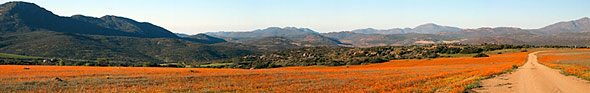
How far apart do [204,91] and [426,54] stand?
93.4 m

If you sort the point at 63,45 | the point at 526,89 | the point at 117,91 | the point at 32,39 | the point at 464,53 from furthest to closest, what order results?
the point at 32,39 < the point at 63,45 < the point at 464,53 < the point at 117,91 < the point at 526,89

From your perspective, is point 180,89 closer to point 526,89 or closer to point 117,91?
point 117,91

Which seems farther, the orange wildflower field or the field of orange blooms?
the field of orange blooms

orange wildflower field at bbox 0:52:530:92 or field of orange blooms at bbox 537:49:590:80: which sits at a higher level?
field of orange blooms at bbox 537:49:590:80

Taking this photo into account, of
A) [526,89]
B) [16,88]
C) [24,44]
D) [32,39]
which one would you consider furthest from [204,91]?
[32,39]

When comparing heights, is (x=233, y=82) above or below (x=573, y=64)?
below

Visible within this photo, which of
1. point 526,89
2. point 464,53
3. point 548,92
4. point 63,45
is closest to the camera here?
point 548,92

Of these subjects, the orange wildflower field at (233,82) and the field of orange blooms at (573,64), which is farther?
the field of orange blooms at (573,64)

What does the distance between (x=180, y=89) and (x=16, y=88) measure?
9.96 m

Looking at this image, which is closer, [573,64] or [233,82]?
[233,82]

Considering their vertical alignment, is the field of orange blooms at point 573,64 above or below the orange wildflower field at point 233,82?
above

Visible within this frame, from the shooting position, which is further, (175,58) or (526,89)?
(175,58)

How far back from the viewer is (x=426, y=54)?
337 ft

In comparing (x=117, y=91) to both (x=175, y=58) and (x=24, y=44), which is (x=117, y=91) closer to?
(x=175, y=58)
